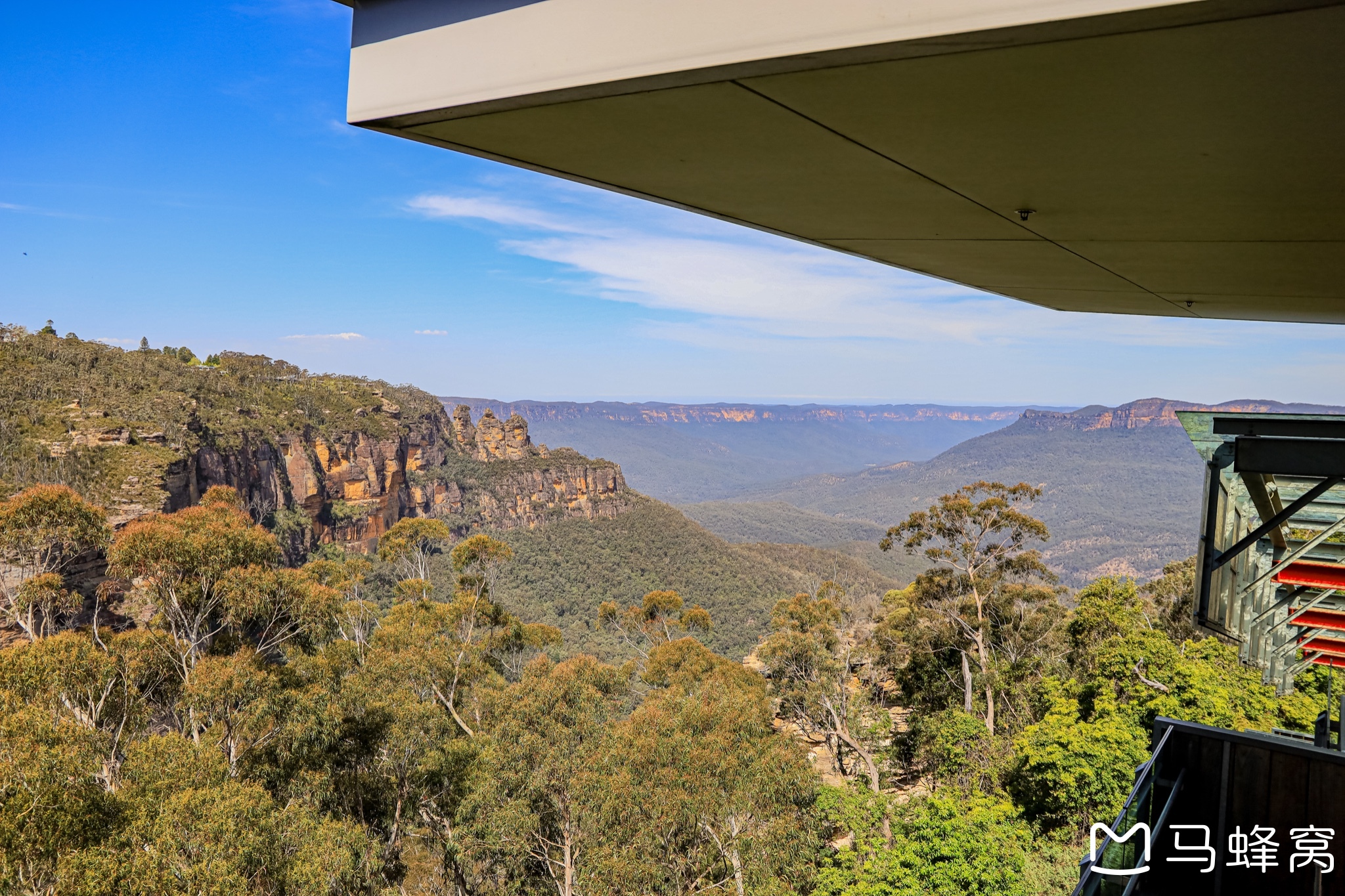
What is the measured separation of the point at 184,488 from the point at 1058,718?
92.1 feet

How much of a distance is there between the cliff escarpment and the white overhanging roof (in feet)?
66.0

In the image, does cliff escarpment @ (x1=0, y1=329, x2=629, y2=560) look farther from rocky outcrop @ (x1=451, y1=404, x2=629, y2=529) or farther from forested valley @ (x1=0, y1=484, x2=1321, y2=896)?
forested valley @ (x1=0, y1=484, x2=1321, y2=896)

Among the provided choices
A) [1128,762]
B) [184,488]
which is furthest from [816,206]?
[184,488]

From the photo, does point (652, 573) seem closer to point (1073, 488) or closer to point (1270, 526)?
point (1270, 526)

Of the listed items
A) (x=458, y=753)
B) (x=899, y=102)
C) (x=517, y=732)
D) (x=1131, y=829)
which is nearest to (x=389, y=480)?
(x=458, y=753)

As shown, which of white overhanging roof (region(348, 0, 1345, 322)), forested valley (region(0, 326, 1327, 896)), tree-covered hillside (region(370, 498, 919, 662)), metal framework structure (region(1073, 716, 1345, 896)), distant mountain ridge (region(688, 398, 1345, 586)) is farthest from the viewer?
distant mountain ridge (region(688, 398, 1345, 586))

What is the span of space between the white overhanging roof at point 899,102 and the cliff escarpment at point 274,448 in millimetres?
20108

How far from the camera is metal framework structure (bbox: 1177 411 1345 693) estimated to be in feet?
6.93

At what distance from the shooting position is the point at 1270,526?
2.34m

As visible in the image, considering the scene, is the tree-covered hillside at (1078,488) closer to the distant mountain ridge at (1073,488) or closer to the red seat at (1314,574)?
the distant mountain ridge at (1073,488)

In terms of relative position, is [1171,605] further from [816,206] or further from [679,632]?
[816,206]

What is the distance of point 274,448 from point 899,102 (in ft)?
148

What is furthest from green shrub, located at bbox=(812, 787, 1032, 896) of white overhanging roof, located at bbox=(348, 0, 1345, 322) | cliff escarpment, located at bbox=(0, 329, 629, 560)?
cliff escarpment, located at bbox=(0, 329, 629, 560)

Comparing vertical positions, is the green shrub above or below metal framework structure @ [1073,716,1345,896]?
below
